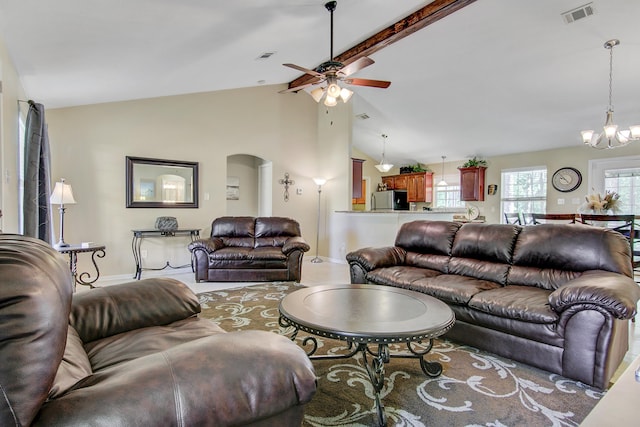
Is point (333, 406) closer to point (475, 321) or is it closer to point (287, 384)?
point (287, 384)

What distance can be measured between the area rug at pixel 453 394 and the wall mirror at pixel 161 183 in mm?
4051

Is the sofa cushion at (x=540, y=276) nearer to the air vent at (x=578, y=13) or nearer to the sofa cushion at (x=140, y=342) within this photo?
the sofa cushion at (x=140, y=342)

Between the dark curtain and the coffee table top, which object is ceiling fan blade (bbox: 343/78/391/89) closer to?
the coffee table top

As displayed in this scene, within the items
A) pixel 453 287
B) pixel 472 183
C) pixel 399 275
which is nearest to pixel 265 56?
pixel 399 275

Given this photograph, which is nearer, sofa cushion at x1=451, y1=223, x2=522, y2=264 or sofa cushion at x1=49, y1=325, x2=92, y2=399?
sofa cushion at x1=49, y1=325, x2=92, y2=399

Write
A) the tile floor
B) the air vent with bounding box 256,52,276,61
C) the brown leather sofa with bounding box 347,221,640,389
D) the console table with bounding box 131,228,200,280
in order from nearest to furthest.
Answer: the brown leather sofa with bounding box 347,221,640,389 → the air vent with bounding box 256,52,276,61 → the tile floor → the console table with bounding box 131,228,200,280

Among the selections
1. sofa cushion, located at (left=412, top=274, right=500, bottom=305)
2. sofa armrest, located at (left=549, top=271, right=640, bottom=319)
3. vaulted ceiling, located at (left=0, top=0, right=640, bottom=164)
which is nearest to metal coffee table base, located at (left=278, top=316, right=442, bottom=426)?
sofa cushion, located at (left=412, top=274, right=500, bottom=305)

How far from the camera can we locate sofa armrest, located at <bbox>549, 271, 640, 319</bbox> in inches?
73.9

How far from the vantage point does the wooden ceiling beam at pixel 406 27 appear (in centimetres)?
341

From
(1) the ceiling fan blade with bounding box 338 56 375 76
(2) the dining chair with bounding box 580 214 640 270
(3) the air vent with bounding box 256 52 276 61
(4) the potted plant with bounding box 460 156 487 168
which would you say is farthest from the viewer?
(4) the potted plant with bounding box 460 156 487 168

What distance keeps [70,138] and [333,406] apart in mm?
5041

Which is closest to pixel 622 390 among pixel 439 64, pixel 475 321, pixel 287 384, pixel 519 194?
pixel 287 384

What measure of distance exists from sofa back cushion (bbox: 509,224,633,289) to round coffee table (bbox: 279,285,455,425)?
1188mm

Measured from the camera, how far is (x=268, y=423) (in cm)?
103
